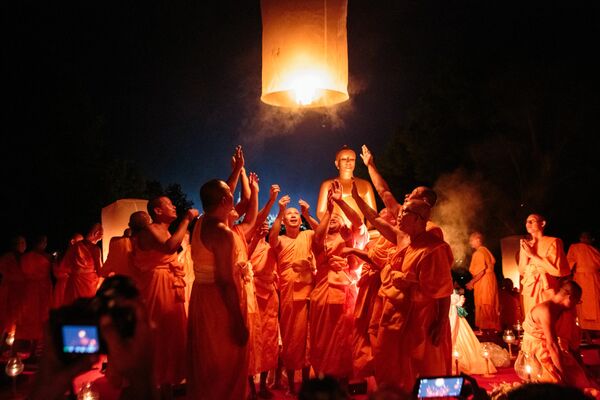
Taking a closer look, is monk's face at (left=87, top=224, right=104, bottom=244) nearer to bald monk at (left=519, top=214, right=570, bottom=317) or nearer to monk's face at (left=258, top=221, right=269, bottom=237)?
monk's face at (left=258, top=221, right=269, bottom=237)

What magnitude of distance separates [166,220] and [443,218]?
13.0m

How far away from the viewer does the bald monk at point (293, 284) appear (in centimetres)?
730

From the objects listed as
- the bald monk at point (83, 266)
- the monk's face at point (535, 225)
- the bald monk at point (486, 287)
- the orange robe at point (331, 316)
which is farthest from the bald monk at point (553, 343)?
the bald monk at point (83, 266)

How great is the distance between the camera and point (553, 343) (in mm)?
6094

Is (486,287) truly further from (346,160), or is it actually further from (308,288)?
(308,288)

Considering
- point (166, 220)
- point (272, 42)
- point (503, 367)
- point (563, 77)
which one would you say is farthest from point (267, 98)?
point (563, 77)

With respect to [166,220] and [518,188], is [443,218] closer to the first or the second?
[518,188]

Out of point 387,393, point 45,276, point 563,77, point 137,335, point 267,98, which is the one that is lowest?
point 387,393

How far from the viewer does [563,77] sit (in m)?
17.1

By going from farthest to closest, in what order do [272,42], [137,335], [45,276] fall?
[45,276], [272,42], [137,335]

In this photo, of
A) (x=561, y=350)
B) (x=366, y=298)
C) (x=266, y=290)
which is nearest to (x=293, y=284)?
(x=266, y=290)

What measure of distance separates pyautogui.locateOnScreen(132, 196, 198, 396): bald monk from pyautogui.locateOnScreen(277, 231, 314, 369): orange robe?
162cm

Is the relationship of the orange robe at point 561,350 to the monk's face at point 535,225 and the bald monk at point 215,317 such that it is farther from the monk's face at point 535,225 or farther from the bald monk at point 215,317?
the bald monk at point 215,317

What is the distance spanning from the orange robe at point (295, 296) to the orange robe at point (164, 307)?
1620 mm
